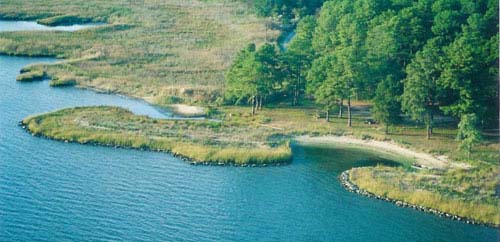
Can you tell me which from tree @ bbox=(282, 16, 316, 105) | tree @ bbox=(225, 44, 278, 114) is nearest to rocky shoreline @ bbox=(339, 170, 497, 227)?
tree @ bbox=(225, 44, 278, 114)

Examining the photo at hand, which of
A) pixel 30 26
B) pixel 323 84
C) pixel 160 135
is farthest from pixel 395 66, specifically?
pixel 30 26

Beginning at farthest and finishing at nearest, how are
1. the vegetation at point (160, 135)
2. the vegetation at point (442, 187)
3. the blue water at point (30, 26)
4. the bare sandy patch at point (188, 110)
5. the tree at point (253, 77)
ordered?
the blue water at point (30, 26) → the bare sandy patch at point (188, 110) → the tree at point (253, 77) → the vegetation at point (160, 135) → the vegetation at point (442, 187)

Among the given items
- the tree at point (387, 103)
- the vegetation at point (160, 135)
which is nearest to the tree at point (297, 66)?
the tree at point (387, 103)

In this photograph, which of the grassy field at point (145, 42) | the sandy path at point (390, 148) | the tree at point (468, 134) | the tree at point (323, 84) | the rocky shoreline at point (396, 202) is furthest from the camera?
the grassy field at point (145, 42)

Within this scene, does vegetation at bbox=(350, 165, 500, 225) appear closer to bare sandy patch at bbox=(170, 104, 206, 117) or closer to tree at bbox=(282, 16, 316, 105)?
tree at bbox=(282, 16, 316, 105)

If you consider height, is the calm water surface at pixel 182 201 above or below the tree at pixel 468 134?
below

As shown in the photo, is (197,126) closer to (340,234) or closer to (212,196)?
(212,196)

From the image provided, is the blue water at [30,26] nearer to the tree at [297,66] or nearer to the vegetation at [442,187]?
the tree at [297,66]
